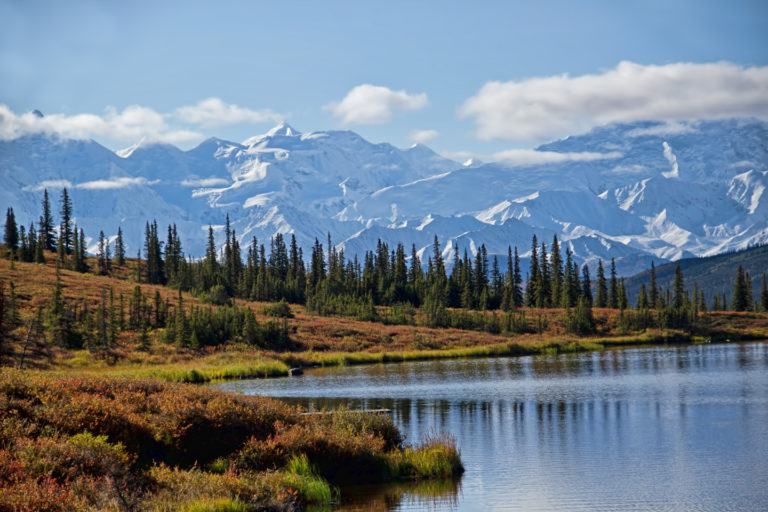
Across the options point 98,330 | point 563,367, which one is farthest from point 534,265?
point 98,330

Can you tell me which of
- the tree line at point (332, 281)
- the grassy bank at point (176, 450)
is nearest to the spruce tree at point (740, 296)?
the tree line at point (332, 281)

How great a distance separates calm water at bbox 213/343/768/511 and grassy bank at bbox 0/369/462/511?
144 centimetres

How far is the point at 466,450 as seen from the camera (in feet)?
94.8

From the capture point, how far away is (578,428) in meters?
33.7

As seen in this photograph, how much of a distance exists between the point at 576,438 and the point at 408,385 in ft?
78.1

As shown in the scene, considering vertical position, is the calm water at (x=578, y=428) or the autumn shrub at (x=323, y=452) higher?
the autumn shrub at (x=323, y=452)

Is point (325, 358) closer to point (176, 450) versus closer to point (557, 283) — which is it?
point (176, 450)

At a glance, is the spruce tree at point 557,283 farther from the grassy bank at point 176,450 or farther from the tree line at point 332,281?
the grassy bank at point 176,450

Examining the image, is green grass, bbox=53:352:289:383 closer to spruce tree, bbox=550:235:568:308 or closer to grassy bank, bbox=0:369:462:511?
grassy bank, bbox=0:369:462:511

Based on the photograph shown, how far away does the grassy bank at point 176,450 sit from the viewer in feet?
55.5

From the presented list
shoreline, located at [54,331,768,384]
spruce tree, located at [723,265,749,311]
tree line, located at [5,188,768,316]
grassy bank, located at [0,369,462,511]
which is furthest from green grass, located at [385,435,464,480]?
spruce tree, located at [723,265,749,311]

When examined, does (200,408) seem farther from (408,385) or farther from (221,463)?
(408,385)

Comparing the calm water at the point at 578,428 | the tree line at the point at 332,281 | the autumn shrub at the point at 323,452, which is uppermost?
the tree line at the point at 332,281

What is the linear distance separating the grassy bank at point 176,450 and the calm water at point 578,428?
4.73ft
